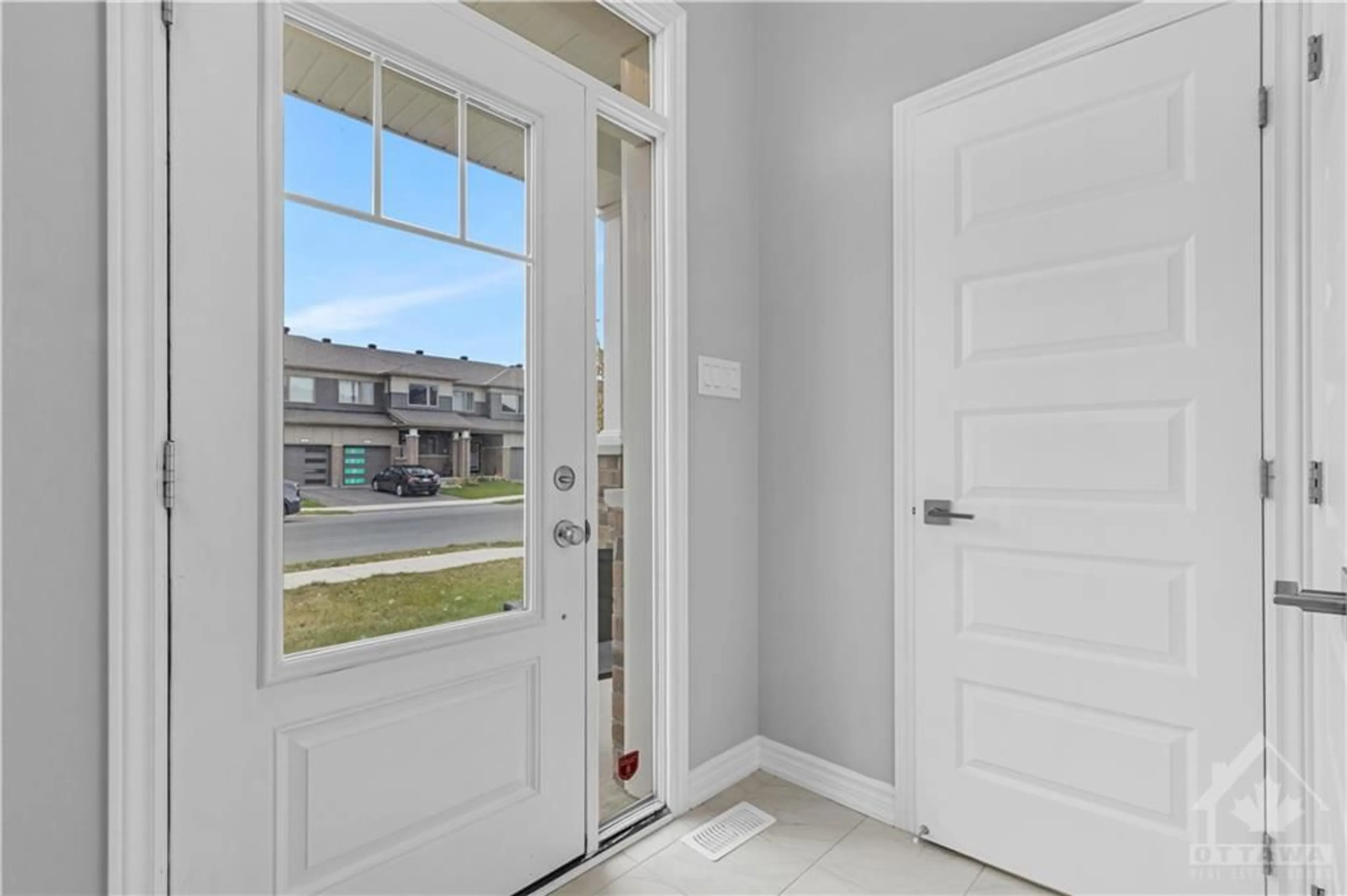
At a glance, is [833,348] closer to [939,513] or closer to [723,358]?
[723,358]

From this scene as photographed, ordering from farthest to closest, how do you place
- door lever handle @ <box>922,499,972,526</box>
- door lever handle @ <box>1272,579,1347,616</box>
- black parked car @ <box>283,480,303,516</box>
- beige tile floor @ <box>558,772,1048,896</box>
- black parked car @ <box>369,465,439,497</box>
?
door lever handle @ <box>922,499,972,526</box>
beige tile floor @ <box>558,772,1048,896</box>
black parked car @ <box>369,465,439,497</box>
black parked car @ <box>283,480,303,516</box>
door lever handle @ <box>1272,579,1347,616</box>

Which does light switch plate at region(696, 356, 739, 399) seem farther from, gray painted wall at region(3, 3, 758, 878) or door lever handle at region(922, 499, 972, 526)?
gray painted wall at region(3, 3, 758, 878)

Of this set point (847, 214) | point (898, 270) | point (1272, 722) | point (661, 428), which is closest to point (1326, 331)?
point (1272, 722)

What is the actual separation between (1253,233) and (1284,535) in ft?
2.00

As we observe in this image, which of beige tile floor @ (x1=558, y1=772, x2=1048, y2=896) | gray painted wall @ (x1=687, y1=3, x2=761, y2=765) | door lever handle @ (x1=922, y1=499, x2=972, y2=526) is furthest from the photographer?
gray painted wall @ (x1=687, y1=3, x2=761, y2=765)

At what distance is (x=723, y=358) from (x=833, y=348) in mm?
337

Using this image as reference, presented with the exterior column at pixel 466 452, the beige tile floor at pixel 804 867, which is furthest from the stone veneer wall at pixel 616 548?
the exterior column at pixel 466 452

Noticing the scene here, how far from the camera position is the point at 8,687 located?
101 centimetres

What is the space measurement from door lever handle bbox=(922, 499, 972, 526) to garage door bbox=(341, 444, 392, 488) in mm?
1357

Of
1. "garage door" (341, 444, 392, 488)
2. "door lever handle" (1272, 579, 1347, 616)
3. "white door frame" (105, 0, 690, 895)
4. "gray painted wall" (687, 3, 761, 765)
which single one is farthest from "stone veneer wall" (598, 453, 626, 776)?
"door lever handle" (1272, 579, 1347, 616)

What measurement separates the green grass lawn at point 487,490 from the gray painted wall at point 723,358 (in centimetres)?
62

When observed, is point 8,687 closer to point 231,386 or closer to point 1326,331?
point 231,386

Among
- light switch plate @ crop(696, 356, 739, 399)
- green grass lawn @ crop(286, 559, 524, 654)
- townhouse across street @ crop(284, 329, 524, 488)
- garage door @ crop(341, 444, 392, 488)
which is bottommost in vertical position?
green grass lawn @ crop(286, 559, 524, 654)

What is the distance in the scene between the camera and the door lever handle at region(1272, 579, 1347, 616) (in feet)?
2.71
